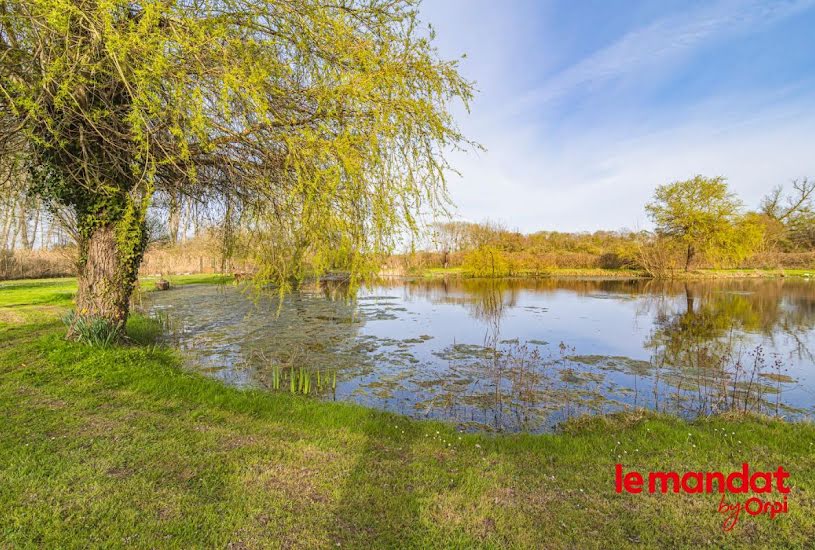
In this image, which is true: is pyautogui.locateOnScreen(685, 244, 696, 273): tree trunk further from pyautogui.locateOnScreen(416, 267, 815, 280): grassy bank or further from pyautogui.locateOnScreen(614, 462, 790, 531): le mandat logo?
pyautogui.locateOnScreen(614, 462, 790, 531): le mandat logo

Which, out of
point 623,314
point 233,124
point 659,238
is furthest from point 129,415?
point 659,238

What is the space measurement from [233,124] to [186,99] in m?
1.04

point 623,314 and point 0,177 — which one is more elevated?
point 0,177

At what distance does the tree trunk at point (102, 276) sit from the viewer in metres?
6.95

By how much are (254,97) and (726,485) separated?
229 inches

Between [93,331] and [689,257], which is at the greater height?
[689,257]

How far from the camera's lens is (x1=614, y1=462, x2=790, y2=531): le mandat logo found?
309 centimetres

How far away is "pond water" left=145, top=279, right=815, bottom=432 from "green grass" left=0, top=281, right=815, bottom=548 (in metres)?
1.17

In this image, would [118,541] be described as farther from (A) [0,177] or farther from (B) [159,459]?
(A) [0,177]

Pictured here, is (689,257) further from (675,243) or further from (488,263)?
(488,263)

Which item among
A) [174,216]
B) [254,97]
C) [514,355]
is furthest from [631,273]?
[254,97]

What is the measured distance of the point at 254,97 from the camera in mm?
4160

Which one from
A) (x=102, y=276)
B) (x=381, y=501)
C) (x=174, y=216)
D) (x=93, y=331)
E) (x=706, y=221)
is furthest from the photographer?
(x=706, y=221)

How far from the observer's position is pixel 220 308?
16859 mm
